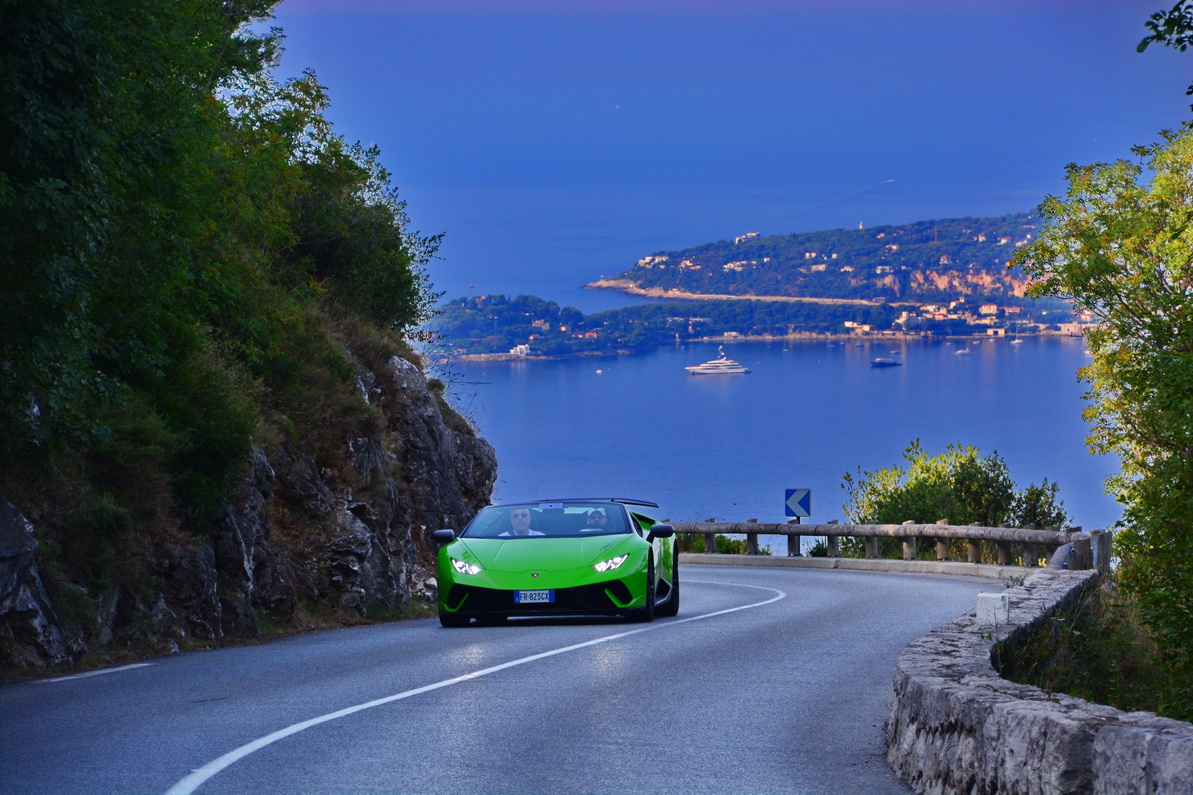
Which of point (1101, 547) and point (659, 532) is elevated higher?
point (659, 532)

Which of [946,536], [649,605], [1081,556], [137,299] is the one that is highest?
[137,299]

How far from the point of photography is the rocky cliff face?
11961 mm

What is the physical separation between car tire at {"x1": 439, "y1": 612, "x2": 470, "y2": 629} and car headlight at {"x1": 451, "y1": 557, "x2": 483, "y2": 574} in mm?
557

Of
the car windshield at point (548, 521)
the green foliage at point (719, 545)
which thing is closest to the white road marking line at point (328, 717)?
the car windshield at point (548, 521)

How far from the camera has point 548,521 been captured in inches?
618

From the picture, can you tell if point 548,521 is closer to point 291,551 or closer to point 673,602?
point 673,602

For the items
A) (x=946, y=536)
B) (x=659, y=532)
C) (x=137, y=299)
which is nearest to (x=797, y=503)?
(x=946, y=536)

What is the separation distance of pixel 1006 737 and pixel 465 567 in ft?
31.9

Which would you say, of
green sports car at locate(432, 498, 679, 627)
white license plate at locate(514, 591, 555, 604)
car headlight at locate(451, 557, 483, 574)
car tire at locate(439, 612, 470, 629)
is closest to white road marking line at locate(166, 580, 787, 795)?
green sports car at locate(432, 498, 679, 627)

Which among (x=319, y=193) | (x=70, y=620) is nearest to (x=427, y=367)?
(x=319, y=193)

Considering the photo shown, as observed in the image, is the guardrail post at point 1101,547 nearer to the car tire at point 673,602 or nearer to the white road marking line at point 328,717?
the car tire at point 673,602

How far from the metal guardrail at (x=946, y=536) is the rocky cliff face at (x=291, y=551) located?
25.4 ft

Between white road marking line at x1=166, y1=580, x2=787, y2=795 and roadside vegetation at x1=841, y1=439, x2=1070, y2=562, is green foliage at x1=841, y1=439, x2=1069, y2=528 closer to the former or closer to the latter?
roadside vegetation at x1=841, y1=439, x2=1070, y2=562

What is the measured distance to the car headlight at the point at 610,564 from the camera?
47.5 feet
